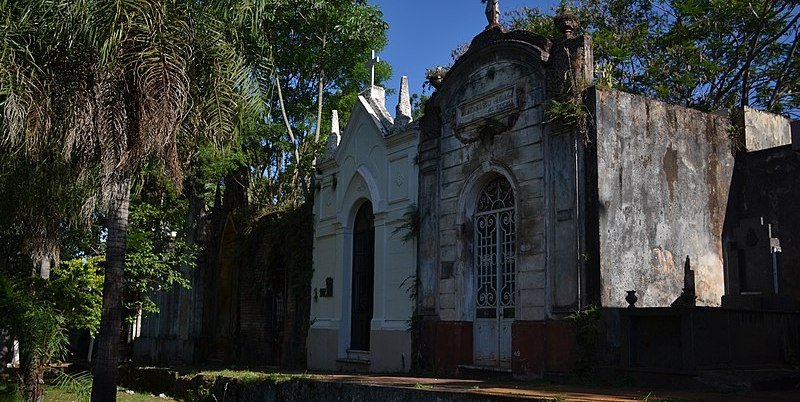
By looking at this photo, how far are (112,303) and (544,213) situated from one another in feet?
21.2

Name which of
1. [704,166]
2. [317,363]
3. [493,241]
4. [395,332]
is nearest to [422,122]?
[493,241]

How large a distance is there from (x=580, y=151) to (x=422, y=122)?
A: 13.9 feet

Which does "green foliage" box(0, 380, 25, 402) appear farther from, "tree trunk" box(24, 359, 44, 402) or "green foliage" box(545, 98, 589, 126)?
"green foliage" box(545, 98, 589, 126)

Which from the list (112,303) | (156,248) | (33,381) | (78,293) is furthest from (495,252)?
(156,248)

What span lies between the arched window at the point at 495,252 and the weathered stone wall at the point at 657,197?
2.10m

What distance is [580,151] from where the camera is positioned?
11.8 meters

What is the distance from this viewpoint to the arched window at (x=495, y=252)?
43.2 feet

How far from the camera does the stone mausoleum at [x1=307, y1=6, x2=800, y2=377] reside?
38.1 feet

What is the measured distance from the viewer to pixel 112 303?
10906mm

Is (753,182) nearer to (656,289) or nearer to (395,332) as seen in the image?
(656,289)

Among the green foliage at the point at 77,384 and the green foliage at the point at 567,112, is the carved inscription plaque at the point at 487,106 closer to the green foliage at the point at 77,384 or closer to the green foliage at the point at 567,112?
the green foliage at the point at 567,112

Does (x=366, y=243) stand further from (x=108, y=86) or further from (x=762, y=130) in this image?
(x=762, y=130)

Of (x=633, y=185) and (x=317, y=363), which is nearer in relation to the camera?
(x=633, y=185)

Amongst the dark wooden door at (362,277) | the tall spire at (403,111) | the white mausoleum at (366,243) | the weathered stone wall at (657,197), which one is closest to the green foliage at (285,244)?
the white mausoleum at (366,243)
